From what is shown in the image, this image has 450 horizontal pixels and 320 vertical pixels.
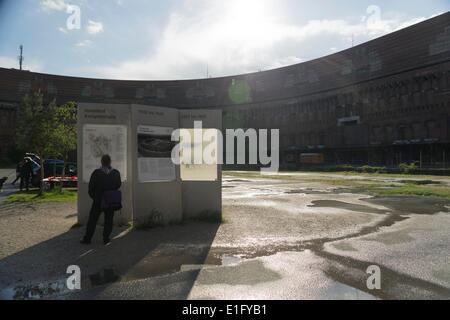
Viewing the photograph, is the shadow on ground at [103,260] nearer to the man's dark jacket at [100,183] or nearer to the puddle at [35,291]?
the puddle at [35,291]

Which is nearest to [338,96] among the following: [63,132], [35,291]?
[63,132]

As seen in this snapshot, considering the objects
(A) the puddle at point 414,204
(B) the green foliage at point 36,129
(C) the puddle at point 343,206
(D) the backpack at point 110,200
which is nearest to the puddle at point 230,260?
(D) the backpack at point 110,200

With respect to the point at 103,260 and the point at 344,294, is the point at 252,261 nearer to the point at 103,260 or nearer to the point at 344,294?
the point at 344,294

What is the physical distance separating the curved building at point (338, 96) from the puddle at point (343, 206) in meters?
42.8

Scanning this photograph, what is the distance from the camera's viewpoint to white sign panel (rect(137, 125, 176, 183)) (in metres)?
9.46

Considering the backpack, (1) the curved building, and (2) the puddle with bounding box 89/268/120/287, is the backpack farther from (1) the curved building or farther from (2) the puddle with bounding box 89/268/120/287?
(1) the curved building

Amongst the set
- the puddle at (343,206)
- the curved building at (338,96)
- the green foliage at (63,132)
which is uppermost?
the curved building at (338,96)

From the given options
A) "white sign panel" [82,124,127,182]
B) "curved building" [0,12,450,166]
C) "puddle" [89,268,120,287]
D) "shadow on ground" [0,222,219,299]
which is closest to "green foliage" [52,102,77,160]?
"white sign panel" [82,124,127,182]

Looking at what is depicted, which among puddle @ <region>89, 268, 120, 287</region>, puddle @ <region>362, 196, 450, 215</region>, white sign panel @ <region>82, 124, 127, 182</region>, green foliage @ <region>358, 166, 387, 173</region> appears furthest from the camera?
green foliage @ <region>358, 166, 387, 173</region>

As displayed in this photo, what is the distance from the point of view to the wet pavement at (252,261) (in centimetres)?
511

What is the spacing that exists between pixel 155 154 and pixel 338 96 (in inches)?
2704

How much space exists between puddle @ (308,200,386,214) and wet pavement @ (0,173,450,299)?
6.03ft

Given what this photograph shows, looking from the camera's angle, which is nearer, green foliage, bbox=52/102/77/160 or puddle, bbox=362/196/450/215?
puddle, bbox=362/196/450/215
